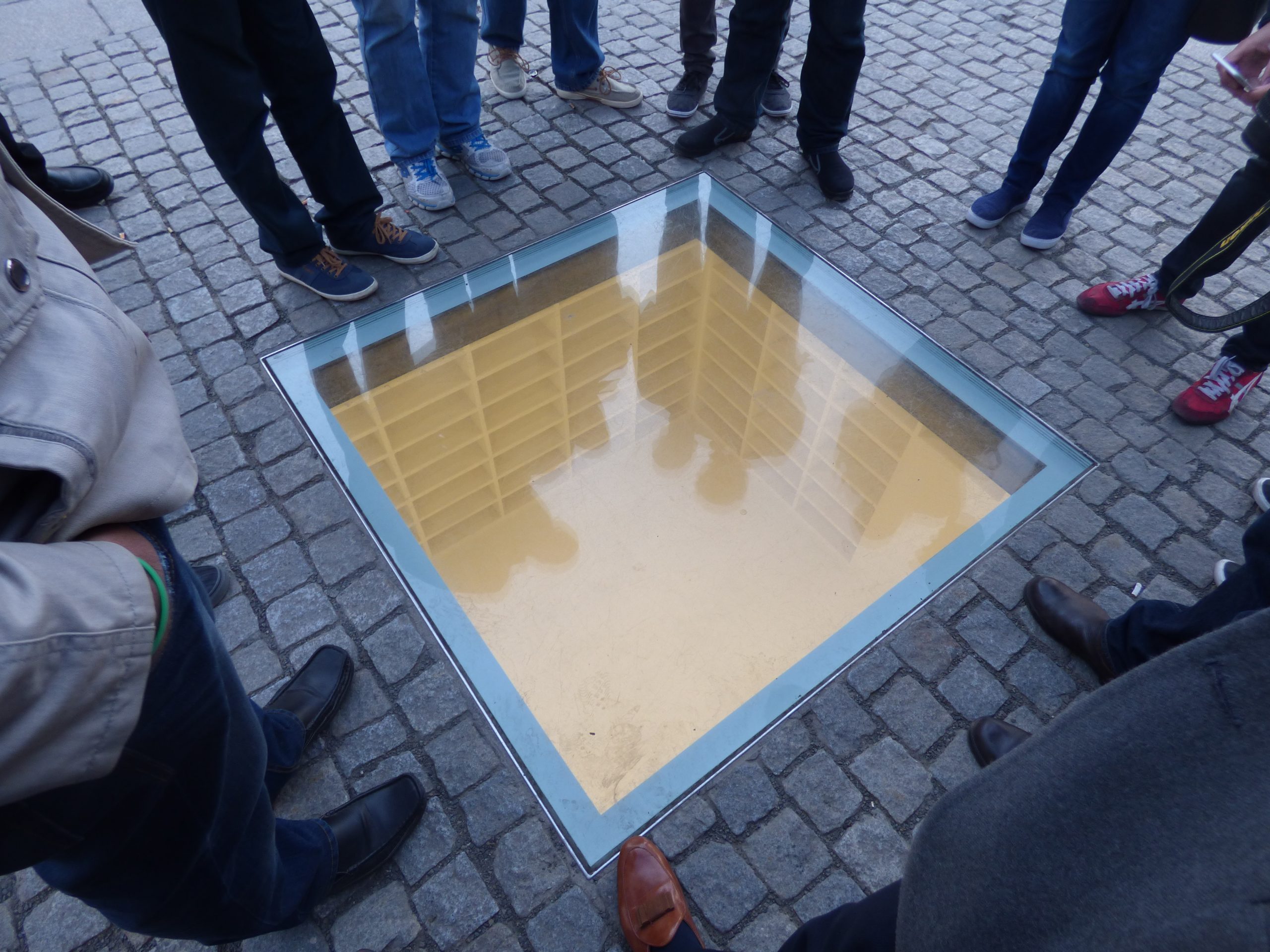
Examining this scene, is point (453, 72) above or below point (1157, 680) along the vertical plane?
below

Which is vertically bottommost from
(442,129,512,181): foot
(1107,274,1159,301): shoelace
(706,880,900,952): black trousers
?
(442,129,512,181): foot

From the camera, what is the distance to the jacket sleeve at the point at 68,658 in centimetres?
84

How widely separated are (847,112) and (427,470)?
2.85 metres

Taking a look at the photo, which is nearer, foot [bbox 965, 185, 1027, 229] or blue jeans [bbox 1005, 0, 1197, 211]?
blue jeans [bbox 1005, 0, 1197, 211]

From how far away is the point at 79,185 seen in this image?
3695mm

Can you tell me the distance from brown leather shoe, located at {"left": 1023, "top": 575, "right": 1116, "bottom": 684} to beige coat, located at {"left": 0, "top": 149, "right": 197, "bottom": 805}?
2489 mm

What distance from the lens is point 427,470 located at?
2.97m

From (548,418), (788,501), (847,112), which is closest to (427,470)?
(548,418)

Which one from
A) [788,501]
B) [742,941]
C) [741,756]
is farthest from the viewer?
[788,501]

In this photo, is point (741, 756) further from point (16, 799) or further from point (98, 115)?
point (98, 115)

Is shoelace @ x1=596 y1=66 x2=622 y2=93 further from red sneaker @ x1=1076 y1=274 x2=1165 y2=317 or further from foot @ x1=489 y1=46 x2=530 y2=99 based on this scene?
red sneaker @ x1=1076 y1=274 x2=1165 y2=317

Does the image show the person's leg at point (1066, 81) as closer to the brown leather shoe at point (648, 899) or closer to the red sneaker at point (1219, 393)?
the red sneaker at point (1219, 393)

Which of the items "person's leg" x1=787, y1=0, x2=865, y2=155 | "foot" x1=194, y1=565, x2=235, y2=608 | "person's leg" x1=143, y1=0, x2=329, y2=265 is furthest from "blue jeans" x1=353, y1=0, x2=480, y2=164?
"foot" x1=194, y1=565, x2=235, y2=608

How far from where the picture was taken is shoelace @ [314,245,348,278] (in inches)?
134
